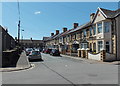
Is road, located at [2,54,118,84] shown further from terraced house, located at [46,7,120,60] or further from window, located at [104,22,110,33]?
window, located at [104,22,110,33]

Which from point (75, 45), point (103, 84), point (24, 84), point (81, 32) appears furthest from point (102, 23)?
point (24, 84)

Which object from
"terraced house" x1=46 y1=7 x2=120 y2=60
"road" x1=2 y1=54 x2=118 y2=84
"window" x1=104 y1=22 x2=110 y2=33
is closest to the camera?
"road" x1=2 y1=54 x2=118 y2=84

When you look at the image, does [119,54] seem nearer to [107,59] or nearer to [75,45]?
[107,59]

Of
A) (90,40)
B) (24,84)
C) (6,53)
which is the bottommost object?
(24,84)

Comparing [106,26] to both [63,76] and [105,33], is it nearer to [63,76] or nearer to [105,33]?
[105,33]

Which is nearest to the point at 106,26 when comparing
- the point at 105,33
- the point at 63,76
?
the point at 105,33

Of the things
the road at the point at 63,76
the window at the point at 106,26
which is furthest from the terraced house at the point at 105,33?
the road at the point at 63,76

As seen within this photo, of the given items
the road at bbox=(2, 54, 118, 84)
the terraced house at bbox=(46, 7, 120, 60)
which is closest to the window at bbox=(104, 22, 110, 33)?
the terraced house at bbox=(46, 7, 120, 60)

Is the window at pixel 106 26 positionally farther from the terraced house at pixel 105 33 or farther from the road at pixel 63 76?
the road at pixel 63 76

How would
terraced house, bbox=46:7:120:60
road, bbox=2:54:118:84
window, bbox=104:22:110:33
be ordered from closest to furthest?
road, bbox=2:54:118:84 < terraced house, bbox=46:7:120:60 < window, bbox=104:22:110:33

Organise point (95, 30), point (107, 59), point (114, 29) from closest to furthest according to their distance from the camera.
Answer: point (107, 59)
point (114, 29)
point (95, 30)

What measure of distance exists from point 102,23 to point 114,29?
214cm

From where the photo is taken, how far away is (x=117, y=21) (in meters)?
20.7

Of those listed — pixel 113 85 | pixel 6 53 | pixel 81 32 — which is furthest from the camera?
pixel 81 32
